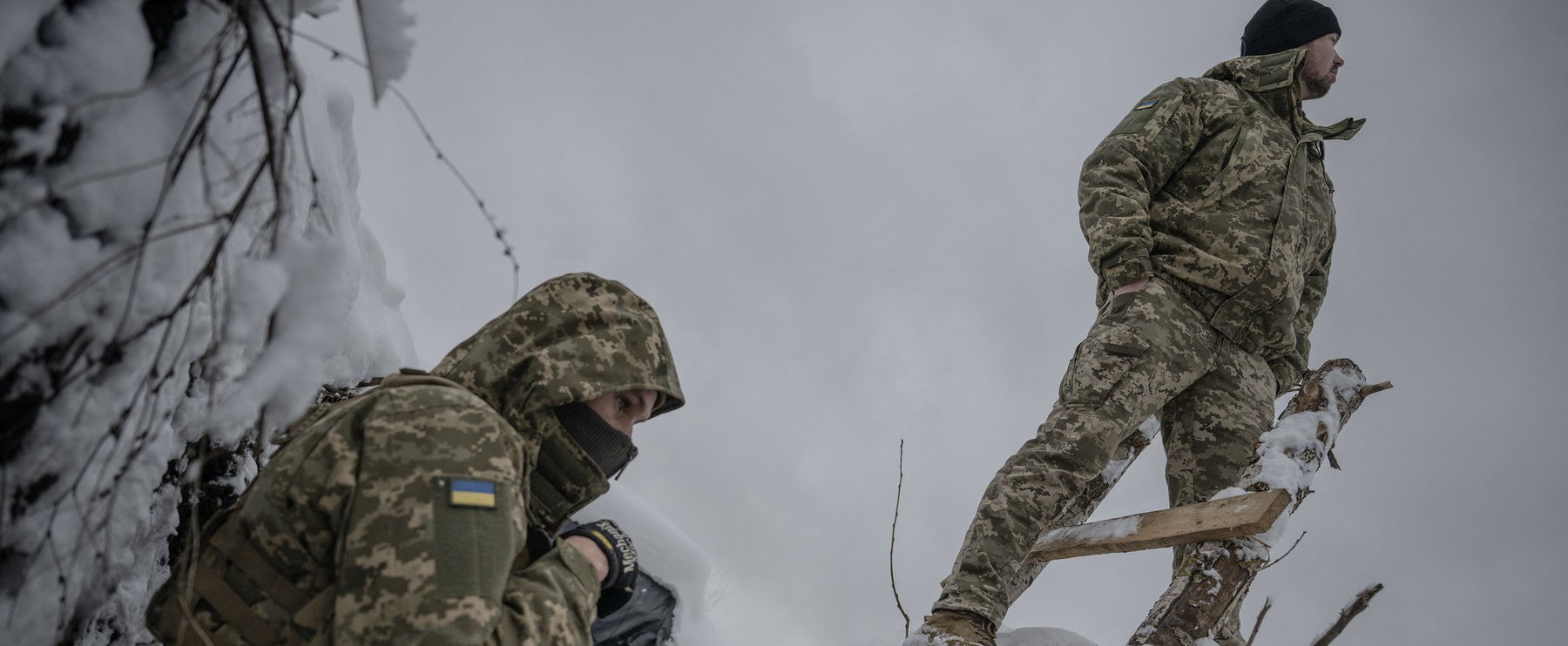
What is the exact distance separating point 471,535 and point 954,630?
5.26ft

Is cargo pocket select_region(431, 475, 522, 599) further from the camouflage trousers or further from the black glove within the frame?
the camouflage trousers

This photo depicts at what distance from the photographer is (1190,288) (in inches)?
134

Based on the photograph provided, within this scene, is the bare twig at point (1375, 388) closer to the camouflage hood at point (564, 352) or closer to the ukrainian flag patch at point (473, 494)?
the camouflage hood at point (564, 352)

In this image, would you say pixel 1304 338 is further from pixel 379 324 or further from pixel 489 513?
pixel 379 324

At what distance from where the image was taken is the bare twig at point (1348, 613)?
8.80ft

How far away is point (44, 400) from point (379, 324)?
8.85 ft

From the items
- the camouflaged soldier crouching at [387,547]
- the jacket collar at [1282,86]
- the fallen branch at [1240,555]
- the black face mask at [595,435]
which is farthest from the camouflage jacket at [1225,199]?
the camouflaged soldier crouching at [387,547]

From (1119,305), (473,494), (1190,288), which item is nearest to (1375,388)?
(1190,288)

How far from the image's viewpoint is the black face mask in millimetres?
2039

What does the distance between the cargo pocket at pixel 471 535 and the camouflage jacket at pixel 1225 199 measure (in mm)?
2394

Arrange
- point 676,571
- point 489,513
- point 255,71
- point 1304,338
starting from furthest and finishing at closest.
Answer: point 676,571
point 1304,338
point 489,513
point 255,71

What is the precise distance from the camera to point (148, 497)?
1.97m

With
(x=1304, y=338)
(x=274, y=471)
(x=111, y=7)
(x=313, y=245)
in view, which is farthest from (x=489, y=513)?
(x=1304, y=338)

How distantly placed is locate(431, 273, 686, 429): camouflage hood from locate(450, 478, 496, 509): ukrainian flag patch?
0.35 m
